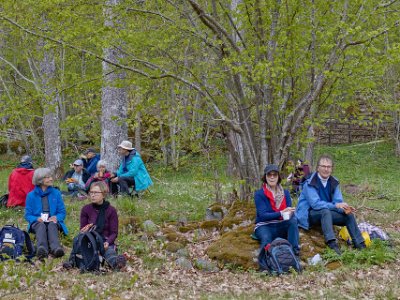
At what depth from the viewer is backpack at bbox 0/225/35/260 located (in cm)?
784

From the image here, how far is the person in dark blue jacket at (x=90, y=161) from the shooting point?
1311 centimetres

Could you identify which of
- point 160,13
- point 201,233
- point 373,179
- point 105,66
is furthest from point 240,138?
point 373,179

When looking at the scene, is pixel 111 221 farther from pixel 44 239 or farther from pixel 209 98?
pixel 209 98

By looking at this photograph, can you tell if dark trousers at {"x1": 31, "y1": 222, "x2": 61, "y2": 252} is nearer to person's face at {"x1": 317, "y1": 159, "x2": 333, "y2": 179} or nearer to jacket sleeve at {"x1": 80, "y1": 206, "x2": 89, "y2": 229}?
jacket sleeve at {"x1": 80, "y1": 206, "x2": 89, "y2": 229}

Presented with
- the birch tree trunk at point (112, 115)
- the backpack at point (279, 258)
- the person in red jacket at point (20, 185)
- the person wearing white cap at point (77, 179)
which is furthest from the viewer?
the birch tree trunk at point (112, 115)

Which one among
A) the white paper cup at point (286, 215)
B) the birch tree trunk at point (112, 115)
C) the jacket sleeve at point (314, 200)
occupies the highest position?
the birch tree trunk at point (112, 115)

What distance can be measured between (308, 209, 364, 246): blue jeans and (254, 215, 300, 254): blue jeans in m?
0.47

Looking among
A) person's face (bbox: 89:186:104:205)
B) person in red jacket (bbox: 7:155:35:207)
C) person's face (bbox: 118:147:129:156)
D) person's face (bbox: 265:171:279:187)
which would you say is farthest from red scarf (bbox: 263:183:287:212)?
person in red jacket (bbox: 7:155:35:207)

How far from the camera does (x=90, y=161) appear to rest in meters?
13.3

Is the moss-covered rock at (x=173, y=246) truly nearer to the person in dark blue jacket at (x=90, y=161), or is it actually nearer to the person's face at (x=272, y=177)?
the person's face at (x=272, y=177)

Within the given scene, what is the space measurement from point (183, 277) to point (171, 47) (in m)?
5.55

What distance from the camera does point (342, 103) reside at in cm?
977

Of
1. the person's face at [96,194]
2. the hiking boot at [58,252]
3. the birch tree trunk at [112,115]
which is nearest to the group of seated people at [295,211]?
the person's face at [96,194]

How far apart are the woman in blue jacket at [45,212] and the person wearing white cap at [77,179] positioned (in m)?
3.77
